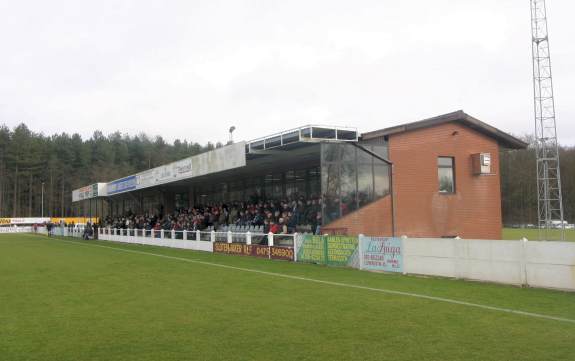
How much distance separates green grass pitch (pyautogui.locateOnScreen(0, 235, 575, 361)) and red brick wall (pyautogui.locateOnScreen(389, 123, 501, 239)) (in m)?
8.55

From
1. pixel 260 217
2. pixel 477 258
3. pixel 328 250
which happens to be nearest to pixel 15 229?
pixel 260 217

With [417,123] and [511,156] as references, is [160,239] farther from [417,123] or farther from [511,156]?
[511,156]

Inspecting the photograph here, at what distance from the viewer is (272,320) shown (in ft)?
29.3

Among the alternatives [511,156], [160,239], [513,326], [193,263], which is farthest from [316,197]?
[511,156]

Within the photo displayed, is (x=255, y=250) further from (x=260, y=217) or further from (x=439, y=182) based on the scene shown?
(x=439, y=182)

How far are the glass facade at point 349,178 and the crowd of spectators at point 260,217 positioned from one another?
128cm

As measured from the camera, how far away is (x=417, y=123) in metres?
23.3

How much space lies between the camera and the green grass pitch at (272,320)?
6832 millimetres

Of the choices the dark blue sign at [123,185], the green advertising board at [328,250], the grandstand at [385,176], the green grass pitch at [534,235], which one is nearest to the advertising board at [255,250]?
the green advertising board at [328,250]

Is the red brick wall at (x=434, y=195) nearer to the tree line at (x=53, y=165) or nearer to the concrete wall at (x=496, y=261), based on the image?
the concrete wall at (x=496, y=261)

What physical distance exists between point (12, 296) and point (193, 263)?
8.88 metres

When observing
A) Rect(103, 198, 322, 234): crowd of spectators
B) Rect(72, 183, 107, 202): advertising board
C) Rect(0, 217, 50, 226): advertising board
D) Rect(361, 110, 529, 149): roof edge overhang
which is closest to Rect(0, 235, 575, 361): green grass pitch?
Rect(103, 198, 322, 234): crowd of spectators

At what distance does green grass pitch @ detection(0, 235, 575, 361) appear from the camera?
6832mm

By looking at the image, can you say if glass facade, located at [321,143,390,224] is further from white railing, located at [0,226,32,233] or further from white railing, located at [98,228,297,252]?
white railing, located at [0,226,32,233]
